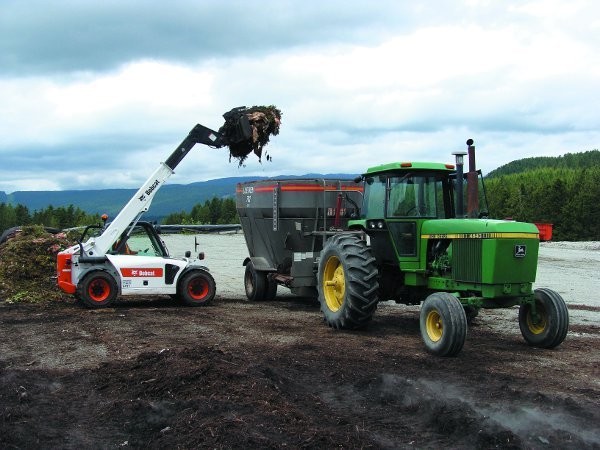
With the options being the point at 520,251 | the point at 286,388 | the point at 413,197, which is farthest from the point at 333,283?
the point at 286,388

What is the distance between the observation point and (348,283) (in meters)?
10.1

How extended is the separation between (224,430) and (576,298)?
12.5 m

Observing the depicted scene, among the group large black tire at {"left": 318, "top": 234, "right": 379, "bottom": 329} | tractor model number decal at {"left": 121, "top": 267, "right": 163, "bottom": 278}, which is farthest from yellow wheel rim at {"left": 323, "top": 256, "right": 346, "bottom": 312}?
tractor model number decal at {"left": 121, "top": 267, "right": 163, "bottom": 278}

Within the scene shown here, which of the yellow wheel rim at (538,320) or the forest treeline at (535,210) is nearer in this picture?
the yellow wheel rim at (538,320)

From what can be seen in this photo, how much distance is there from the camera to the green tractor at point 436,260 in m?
8.87

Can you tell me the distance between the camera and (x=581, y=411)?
20.0ft

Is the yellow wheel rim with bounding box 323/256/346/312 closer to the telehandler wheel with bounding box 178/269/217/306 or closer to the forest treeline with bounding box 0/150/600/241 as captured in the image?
the telehandler wheel with bounding box 178/269/217/306

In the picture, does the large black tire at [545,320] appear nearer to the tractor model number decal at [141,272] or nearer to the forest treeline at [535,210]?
the tractor model number decal at [141,272]

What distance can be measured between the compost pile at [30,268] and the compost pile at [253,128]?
4627 mm

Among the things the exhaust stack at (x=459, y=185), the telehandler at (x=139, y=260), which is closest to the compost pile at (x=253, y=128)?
the telehandler at (x=139, y=260)

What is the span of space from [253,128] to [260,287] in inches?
137

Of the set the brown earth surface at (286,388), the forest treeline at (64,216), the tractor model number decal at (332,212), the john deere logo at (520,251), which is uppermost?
the forest treeline at (64,216)

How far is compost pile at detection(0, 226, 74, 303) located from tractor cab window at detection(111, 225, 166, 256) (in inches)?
72.1

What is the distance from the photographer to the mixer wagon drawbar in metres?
8.88
